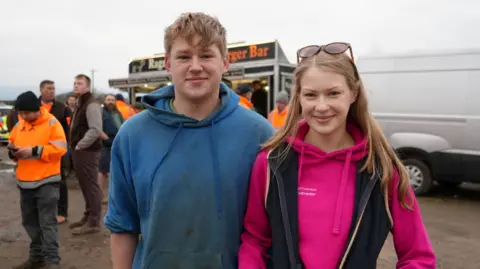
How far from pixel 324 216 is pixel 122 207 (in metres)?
0.86

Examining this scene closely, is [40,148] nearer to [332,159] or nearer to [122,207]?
[122,207]

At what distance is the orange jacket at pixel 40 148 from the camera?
453 centimetres

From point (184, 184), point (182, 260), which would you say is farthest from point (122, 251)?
point (184, 184)

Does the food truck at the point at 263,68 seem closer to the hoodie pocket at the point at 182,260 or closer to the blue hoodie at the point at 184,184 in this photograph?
the blue hoodie at the point at 184,184

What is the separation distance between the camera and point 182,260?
1.78 meters

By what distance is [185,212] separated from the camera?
1.76m

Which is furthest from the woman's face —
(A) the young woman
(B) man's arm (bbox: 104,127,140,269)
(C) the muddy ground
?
(C) the muddy ground

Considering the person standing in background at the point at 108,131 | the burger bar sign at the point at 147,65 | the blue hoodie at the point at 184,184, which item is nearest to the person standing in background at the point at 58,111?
the person standing in background at the point at 108,131

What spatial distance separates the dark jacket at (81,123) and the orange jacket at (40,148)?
1.08 metres

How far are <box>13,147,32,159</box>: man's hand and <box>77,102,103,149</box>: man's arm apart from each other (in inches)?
44.4

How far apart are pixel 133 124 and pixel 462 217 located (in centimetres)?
642

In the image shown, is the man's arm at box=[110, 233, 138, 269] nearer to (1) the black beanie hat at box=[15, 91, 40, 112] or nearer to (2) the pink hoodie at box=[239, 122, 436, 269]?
(2) the pink hoodie at box=[239, 122, 436, 269]

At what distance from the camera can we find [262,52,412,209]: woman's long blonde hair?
1711mm

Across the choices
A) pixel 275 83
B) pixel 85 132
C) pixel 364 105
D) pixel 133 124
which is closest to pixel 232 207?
pixel 133 124
